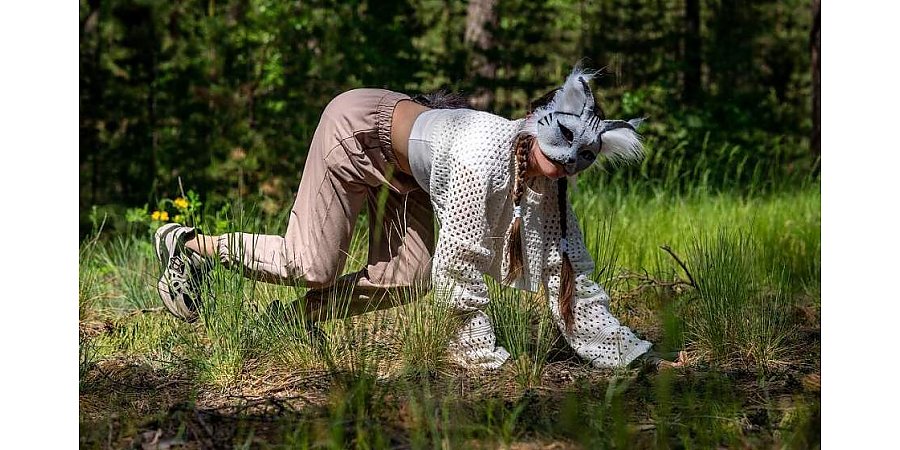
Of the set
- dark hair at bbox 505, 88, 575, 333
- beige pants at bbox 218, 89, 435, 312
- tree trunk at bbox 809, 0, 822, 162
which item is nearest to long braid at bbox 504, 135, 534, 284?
dark hair at bbox 505, 88, 575, 333

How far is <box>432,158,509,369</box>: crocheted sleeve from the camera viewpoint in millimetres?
3033

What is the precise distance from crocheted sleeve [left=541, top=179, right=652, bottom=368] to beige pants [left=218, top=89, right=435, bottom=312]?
44 centimetres

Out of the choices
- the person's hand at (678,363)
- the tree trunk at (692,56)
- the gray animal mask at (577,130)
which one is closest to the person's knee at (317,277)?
the gray animal mask at (577,130)

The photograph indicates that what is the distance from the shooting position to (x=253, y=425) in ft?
8.98

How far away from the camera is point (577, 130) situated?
2973mm

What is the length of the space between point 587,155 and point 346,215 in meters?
0.84

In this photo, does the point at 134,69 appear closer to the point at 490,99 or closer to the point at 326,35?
the point at 326,35

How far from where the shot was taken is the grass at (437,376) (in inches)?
105

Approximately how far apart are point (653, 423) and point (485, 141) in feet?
3.08

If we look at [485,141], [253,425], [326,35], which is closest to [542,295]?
[485,141]

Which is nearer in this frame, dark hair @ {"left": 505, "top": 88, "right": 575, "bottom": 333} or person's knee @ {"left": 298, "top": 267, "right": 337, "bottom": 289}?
dark hair @ {"left": 505, "top": 88, "right": 575, "bottom": 333}

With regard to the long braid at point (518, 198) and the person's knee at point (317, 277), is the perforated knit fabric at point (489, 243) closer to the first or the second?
the long braid at point (518, 198)

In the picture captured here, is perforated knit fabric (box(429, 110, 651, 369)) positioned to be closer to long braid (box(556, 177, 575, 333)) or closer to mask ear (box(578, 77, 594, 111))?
long braid (box(556, 177, 575, 333))

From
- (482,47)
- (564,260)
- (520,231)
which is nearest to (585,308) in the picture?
(564,260)
